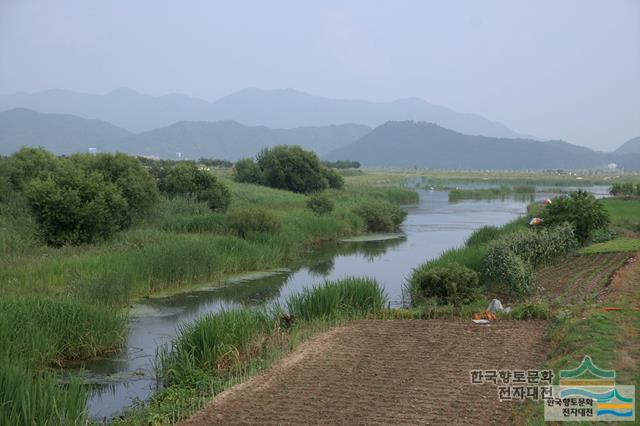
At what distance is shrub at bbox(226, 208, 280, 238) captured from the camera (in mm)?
28141

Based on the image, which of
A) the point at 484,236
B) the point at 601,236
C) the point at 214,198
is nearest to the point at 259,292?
the point at 484,236

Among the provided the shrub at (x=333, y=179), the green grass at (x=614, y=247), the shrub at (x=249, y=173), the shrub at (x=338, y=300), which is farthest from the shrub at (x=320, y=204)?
the shrub at (x=338, y=300)

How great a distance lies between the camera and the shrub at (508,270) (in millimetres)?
17141

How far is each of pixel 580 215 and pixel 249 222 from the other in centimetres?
1289

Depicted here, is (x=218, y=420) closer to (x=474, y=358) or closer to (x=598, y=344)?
(x=474, y=358)

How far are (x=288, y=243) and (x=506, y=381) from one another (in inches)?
777

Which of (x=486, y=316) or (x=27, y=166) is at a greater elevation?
(x=27, y=166)

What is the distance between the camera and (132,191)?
1102 inches

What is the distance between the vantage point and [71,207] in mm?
22156

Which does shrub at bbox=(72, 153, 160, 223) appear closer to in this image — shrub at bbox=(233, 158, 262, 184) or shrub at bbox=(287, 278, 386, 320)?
shrub at bbox=(287, 278, 386, 320)

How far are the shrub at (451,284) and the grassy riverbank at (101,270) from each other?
7159mm

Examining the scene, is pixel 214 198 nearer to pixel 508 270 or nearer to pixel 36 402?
pixel 508 270

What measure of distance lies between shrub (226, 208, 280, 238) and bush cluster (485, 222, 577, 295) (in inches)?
415

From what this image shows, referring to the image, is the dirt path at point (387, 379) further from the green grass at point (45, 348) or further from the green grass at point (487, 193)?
the green grass at point (487, 193)
